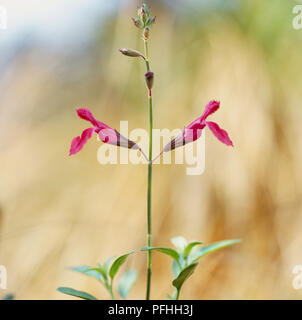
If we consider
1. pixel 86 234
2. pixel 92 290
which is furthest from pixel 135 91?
pixel 92 290

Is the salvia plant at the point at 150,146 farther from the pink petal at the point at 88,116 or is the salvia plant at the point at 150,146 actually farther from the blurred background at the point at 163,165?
the blurred background at the point at 163,165

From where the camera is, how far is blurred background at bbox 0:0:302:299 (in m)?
1.20

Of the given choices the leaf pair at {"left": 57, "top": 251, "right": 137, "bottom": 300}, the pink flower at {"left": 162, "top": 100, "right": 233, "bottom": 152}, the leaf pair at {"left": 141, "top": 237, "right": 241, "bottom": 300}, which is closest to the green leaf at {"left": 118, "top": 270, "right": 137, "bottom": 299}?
the leaf pair at {"left": 57, "top": 251, "right": 137, "bottom": 300}

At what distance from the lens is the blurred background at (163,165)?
1.20 m

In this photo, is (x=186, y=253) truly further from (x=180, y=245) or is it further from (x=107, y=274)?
(x=107, y=274)

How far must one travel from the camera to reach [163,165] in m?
1.28

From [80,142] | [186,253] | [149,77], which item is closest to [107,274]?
[186,253]

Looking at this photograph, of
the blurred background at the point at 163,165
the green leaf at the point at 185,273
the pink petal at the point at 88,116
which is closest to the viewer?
the green leaf at the point at 185,273

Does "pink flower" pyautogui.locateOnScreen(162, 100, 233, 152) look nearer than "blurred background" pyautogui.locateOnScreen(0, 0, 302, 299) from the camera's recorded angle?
Yes

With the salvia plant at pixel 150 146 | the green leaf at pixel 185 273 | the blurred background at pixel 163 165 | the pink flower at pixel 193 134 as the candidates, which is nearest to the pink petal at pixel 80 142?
the salvia plant at pixel 150 146

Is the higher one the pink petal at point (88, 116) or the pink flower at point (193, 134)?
the pink petal at point (88, 116)

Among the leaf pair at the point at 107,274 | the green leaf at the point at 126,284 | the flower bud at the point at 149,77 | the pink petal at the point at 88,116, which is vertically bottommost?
the green leaf at the point at 126,284

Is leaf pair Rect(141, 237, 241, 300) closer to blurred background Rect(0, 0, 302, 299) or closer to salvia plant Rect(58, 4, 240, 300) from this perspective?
salvia plant Rect(58, 4, 240, 300)

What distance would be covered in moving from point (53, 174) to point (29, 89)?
332mm
